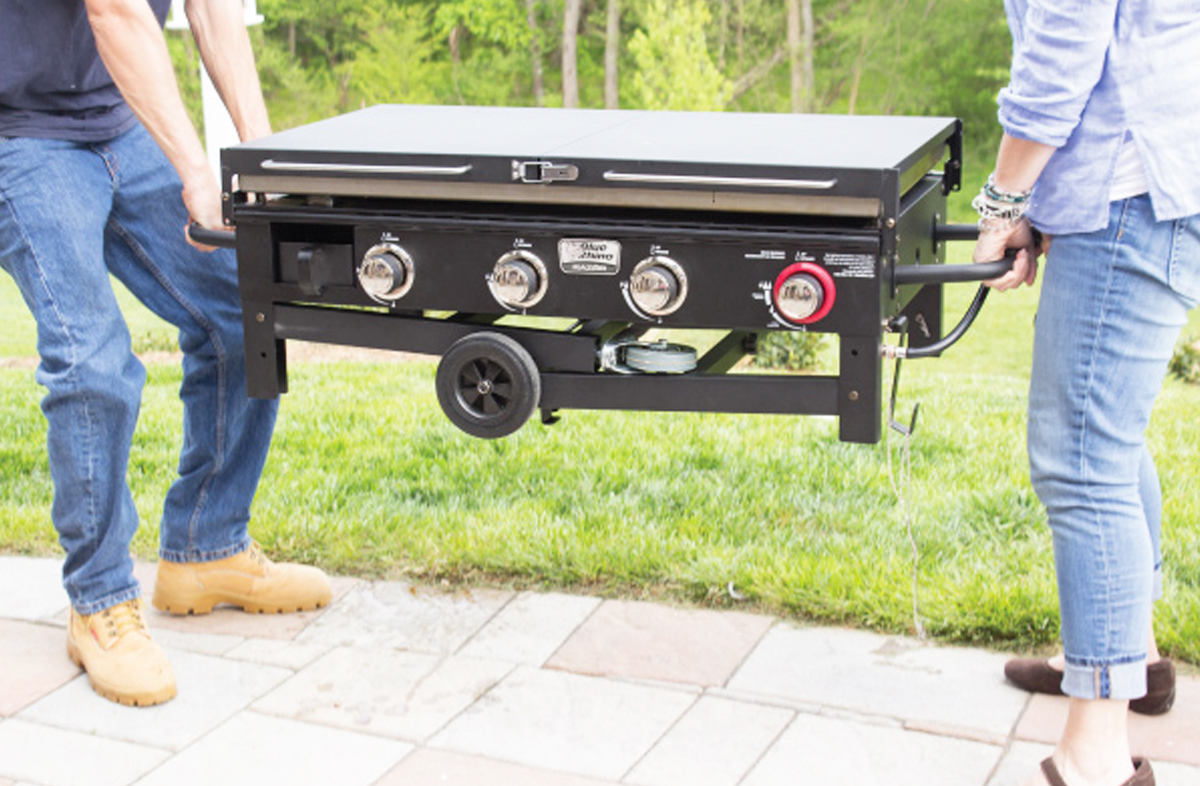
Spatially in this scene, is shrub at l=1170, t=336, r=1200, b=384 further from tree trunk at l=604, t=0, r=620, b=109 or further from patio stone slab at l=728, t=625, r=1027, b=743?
tree trunk at l=604, t=0, r=620, b=109

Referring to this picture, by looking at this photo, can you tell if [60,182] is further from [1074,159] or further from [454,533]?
[1074,159]

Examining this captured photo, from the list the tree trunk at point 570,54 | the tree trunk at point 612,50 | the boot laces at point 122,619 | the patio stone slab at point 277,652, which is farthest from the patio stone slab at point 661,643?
the tree trunk at point 570,54

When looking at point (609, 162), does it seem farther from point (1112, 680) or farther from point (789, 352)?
point (789, 352)

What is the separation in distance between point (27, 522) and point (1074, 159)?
116 inches

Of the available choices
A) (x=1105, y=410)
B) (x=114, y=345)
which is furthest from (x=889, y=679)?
(x=114, y=345)

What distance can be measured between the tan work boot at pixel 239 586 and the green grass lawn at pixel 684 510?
256 mm

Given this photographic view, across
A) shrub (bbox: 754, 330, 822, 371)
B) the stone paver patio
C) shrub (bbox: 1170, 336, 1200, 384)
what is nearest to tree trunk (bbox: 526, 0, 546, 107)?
shrub (bbox: 754, 330, 822, 371)

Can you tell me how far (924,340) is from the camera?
3.09 metres

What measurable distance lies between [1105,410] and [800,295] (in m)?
0.55

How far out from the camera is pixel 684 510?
3895 mm

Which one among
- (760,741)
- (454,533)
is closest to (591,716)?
(760,741)

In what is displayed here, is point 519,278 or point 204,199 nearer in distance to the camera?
point 519,278

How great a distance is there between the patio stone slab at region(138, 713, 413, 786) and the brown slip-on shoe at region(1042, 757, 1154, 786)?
3.86 feet

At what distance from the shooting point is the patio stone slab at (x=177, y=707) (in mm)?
2887
